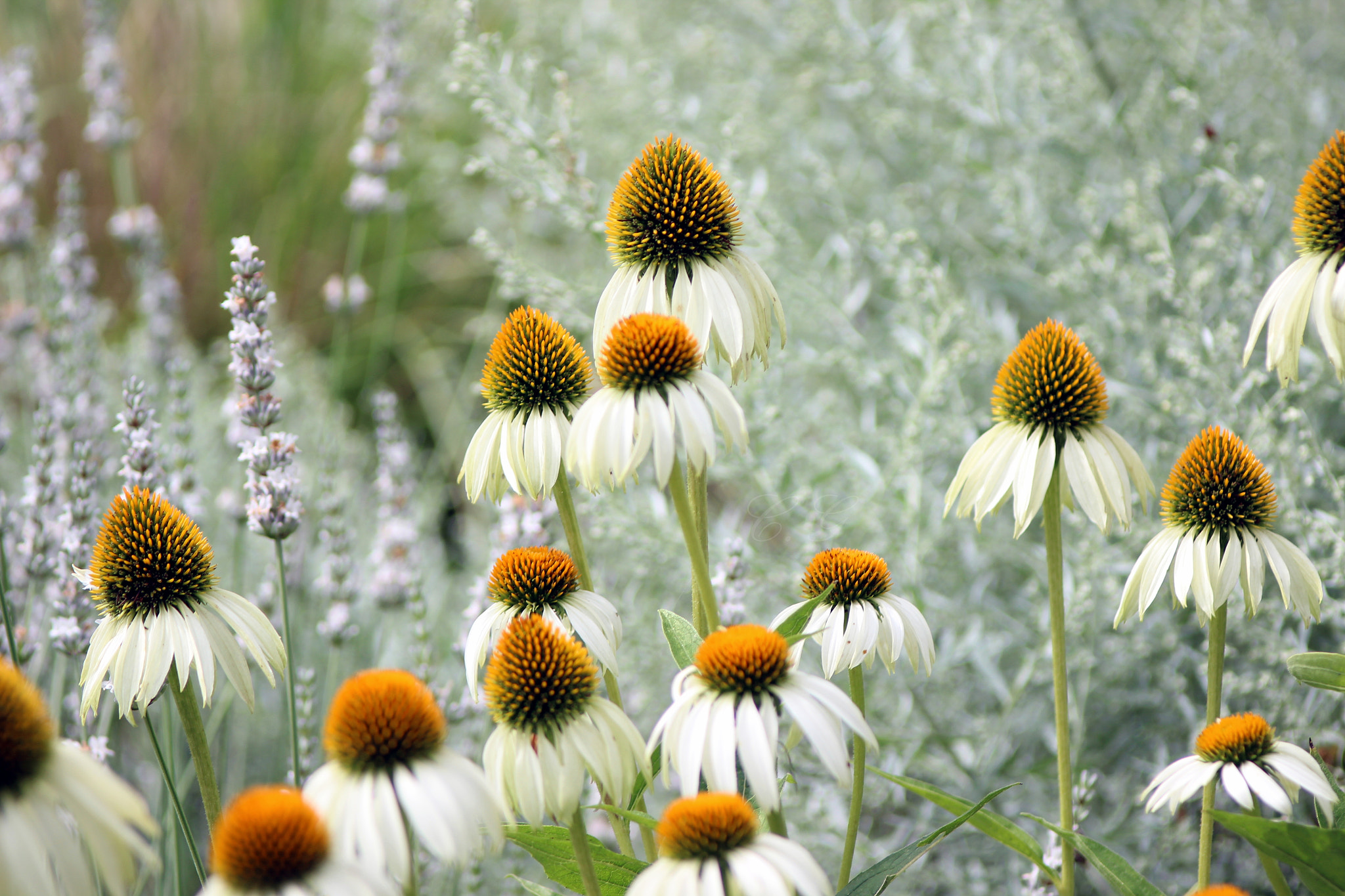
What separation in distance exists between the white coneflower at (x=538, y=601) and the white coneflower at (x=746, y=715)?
174 mm

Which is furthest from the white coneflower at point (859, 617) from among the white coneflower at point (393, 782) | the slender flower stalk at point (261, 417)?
the slender flower stalk at point (261, 417)

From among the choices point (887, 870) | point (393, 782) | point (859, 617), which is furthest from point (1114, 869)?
point (393, 782)

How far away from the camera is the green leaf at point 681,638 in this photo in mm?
1036

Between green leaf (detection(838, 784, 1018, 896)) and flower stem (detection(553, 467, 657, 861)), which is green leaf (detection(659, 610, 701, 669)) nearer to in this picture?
flower stem (detection(553, 467, 657, 861))

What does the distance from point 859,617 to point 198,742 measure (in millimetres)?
667

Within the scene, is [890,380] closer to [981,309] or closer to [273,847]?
[981,309]

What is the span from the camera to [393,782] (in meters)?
0.77

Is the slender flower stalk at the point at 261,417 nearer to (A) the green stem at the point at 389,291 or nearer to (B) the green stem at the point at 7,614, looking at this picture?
(B) the green stem at the point at 7,614

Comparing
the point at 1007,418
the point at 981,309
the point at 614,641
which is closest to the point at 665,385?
the point at 614,641

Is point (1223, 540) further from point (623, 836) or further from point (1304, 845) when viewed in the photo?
point (623, 836)

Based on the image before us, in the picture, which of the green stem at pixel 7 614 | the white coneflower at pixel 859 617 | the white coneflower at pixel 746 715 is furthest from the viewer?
the green stem at pixel 7 614

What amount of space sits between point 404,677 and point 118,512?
46cm

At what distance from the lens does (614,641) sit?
1029 mm

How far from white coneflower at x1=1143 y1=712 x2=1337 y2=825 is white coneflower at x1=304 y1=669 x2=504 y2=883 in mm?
624
